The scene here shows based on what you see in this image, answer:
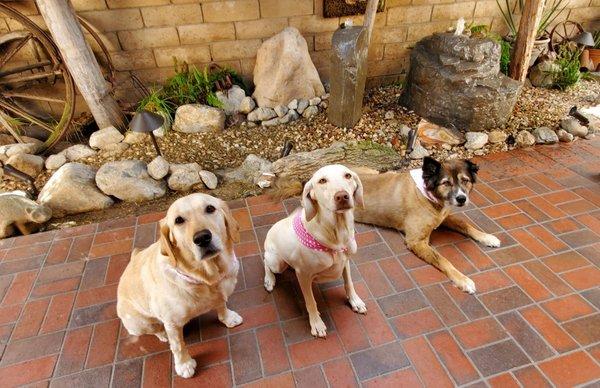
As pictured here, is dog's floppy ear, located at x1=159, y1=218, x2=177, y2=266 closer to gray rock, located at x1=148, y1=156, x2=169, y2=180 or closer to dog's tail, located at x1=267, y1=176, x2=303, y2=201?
dog's tail, located at x1=267, y1=176, x2=303, y2=201

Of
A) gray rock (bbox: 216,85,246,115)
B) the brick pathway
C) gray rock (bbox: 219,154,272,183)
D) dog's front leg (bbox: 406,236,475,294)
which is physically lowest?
the brick pathway

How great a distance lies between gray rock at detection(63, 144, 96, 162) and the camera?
4.83 metres

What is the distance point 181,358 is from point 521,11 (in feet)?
25.7

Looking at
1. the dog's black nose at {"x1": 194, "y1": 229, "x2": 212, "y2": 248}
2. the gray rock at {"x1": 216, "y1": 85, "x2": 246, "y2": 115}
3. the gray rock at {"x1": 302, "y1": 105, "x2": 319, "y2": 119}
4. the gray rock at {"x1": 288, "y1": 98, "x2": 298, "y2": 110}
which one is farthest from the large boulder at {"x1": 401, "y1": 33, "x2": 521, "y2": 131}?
the dog's black nose at {"x1": 194, "y1": 229, "x2": 212, "y2": 248}

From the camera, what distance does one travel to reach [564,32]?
274 inches

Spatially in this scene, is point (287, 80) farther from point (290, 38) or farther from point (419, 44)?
point (419, 44)

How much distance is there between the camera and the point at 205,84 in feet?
18.3

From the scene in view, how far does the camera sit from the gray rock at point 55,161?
4723 mm

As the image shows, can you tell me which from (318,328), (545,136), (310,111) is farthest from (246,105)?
(545,136)

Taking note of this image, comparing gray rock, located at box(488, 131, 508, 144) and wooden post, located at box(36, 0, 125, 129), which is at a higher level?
wooden post, located at box(36, 0, 125, 129)

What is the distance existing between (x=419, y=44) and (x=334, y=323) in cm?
472

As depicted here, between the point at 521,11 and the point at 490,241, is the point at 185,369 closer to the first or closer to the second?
the point at 490,241

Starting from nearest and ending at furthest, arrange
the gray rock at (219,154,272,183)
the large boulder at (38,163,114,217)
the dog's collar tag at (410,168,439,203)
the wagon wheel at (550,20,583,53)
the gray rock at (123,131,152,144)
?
the dog's collar tag at (410,168,439,203) < the large boulder at (38,163,114,217) < the gray rock at (219,154,272,183) < the gray rock at (123,131,152,144) < the wagon wheel at (550,20,583,53)

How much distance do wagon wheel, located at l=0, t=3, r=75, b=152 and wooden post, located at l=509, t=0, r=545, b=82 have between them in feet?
22.9
